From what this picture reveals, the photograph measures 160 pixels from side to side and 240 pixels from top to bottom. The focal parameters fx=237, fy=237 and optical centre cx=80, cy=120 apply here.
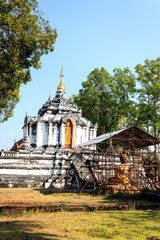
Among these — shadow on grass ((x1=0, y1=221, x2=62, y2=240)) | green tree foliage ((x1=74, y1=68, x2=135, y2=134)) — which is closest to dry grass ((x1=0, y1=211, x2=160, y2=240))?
shadow on grass ((x1=0, y1=221, x2=62, y2=240))

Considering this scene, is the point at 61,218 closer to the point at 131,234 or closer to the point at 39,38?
the point at 131,234

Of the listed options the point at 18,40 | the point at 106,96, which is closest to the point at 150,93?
the point at 106,96

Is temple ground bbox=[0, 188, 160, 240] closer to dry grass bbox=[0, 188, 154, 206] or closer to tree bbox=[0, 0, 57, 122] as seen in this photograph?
dry grass bbox=[0, 188, 154, 206]

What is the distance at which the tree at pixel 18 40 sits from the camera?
1211 cm

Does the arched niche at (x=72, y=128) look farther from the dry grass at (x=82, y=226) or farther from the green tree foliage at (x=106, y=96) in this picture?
the dry grass at (x=82, y=226)

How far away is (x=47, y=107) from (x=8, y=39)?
1771cm

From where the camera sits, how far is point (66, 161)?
2122cm

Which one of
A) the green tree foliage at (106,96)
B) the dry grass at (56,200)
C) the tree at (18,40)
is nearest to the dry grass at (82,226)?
the dry grass at (56,200)

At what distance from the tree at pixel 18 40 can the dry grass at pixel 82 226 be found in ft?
25.1

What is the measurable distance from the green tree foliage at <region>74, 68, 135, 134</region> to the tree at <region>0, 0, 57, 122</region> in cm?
2377

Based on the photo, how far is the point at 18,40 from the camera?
488 inches

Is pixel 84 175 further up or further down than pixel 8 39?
further down

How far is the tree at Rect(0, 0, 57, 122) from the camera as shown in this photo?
39.7 ft

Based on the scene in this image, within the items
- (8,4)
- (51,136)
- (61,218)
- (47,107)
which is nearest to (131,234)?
(61,218)
